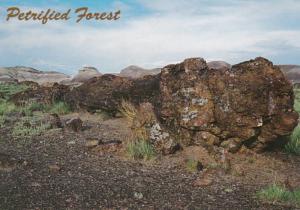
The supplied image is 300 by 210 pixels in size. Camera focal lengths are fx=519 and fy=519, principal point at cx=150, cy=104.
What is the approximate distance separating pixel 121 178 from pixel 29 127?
177 inches

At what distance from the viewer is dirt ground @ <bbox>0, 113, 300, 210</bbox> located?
6.88 meters

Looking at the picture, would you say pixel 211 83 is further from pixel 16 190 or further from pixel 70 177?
pixel 16 190

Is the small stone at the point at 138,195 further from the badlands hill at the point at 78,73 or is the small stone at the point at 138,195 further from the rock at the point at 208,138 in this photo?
the badlands hill at the point at 78,73

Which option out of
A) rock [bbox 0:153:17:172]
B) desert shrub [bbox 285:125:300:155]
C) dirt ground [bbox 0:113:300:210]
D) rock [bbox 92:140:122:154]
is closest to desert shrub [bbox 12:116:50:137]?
dirt ground [bbox 0:113:300:210]

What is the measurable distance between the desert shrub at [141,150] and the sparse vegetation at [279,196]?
2.43 metres

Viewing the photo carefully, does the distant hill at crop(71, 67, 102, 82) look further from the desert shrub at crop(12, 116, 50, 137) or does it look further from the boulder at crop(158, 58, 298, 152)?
the boulder at crop(158, 58, 298, 152)

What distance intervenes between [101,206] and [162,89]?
334 cm

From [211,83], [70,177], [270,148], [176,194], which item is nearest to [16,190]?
[70,177]

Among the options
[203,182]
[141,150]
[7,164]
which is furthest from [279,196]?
[7,164]

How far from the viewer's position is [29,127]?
11.8 meters

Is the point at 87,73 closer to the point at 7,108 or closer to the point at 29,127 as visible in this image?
the point at 7,108

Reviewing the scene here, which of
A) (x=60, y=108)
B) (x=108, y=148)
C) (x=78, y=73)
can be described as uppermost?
(x=78, y=73)

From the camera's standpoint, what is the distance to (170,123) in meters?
9.55

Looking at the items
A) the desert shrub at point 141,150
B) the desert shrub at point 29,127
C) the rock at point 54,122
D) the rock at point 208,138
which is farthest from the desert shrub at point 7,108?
the rock at point 208,138
